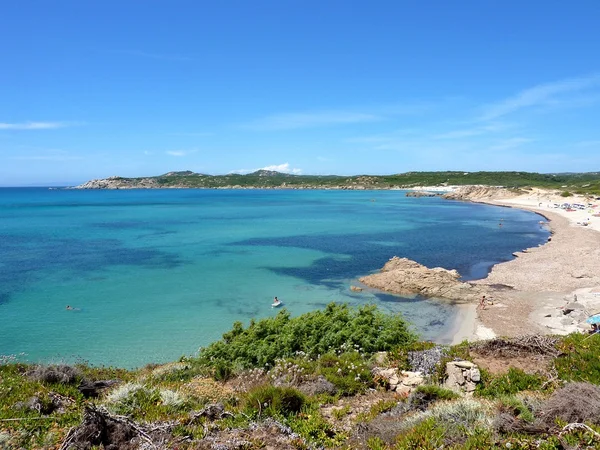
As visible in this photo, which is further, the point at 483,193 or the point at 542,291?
the point at 483,193

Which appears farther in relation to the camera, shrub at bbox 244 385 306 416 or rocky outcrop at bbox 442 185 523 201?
rocky outcrop at bbox 442 185 523 201

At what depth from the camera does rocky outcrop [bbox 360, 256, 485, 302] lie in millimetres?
27625

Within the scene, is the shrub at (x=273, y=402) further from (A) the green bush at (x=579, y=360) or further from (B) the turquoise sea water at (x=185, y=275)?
(B) the turquoise sea water at (x=185, y=275)

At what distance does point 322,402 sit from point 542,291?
83.2 feet

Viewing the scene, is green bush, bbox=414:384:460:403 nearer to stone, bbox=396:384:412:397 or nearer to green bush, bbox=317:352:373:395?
stone, bbox=396:384:412:397

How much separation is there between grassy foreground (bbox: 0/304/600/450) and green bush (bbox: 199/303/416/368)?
81mm

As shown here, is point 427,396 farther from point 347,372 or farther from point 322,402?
point 347,372

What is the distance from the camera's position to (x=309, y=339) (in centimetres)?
1395

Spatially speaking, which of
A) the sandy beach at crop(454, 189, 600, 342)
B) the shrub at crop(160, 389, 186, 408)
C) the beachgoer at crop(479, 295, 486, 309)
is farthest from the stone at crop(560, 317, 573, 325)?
the shrub at crop(160, 389, 186, 408)

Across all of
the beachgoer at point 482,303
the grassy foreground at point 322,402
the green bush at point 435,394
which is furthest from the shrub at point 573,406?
the beachgoer at point 482,303

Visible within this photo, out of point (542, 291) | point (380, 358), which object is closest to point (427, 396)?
point (380, 358)

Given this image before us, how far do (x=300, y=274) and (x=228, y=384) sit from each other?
23.7 meters

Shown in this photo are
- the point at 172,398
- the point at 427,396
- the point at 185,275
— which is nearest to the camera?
the point at 172,398

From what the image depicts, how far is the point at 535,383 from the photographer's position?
9117 millimetres
